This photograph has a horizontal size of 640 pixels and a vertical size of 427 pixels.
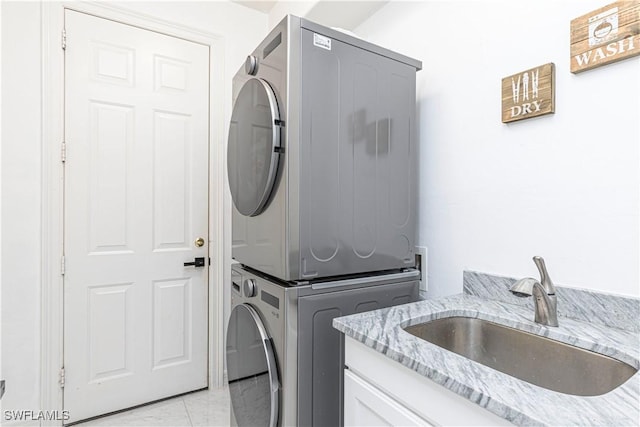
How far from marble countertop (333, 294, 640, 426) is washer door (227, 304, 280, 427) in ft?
1.12

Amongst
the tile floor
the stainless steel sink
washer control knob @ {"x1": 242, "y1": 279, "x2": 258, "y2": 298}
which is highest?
washer control knob @ {"x1": 242, "y1": 279, "x2": 258, "y2": 298}

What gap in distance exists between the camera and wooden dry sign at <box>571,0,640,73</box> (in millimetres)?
989

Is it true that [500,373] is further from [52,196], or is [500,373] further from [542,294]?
[52,196]

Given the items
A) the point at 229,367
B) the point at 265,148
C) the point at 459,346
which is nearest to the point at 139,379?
the point at 229,367

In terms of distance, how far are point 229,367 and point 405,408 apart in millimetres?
1118

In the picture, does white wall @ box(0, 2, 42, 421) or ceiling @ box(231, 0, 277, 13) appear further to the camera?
ceiling @ box(231, 0, 277, 13)

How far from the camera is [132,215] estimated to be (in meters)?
2.20

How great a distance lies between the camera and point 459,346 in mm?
1207

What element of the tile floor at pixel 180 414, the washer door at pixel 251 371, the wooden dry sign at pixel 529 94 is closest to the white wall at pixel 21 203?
the tile floor at pixel 180 414

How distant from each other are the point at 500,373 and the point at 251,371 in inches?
38.3

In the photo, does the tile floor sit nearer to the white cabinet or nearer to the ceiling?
the white cabinet

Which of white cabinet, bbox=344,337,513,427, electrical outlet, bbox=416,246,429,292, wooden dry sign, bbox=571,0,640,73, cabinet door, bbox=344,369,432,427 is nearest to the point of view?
white cabinet, bbox=344,337,513,427

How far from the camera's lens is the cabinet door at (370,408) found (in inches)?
34.0

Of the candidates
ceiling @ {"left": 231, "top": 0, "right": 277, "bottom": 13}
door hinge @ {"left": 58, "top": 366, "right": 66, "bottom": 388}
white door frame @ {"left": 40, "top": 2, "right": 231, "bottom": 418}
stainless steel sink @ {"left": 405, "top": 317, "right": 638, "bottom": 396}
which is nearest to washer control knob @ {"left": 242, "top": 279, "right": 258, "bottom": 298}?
stainless steel sink @ {"left": 405, "top": 317, "right": 638, "bottom": 396}
